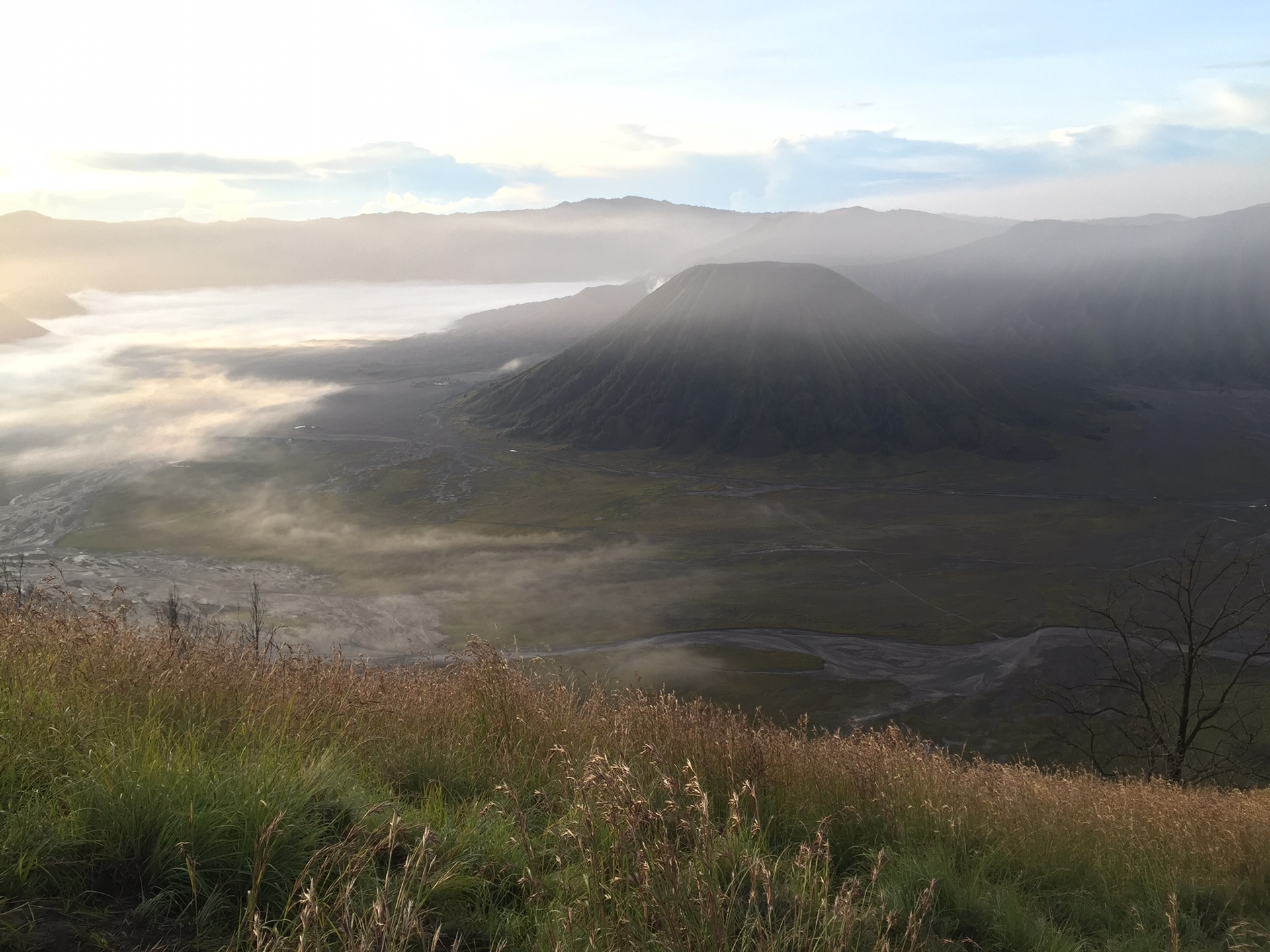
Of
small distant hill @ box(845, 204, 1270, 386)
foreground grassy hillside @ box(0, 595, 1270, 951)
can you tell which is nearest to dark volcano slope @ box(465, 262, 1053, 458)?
small distant hill @ box(845, 204, 1270, 386)

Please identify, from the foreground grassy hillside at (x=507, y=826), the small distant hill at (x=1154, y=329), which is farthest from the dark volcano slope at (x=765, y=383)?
the foreground grassy hillside at (x=507, y=826)

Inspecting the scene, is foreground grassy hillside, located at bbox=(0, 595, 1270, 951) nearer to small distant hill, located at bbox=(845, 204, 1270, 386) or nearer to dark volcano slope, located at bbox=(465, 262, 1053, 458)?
dark volcano slope, located at bbox=(465, 262, 1053, 458)

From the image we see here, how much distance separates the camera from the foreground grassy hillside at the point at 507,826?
105 inches

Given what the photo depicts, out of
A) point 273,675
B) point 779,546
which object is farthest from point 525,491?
point 273,675

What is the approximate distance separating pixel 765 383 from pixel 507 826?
4772 inches

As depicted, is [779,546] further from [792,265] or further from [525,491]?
[792,265]

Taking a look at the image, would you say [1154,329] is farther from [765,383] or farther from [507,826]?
[507,826]

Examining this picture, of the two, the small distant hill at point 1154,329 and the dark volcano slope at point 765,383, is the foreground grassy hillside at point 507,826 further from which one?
the small distant hill at point 1154,329

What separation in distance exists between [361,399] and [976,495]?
111032mm

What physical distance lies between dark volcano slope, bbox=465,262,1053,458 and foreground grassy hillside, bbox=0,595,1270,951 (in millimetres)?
104772

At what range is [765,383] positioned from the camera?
4808 inches

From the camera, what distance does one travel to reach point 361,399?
153375 mm

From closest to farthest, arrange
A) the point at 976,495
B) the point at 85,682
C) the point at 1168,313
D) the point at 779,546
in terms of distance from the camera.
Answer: the point at 85,682
the point at 779,546
the point at 976,495
the point at 1168,313

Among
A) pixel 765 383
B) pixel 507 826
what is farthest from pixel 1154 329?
pixel 507 826
